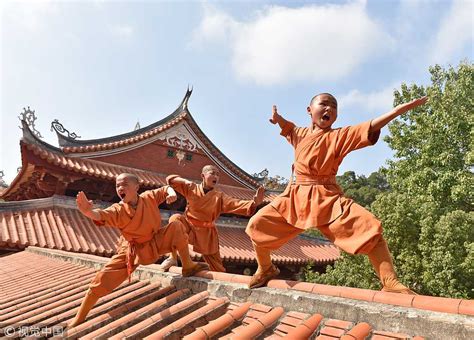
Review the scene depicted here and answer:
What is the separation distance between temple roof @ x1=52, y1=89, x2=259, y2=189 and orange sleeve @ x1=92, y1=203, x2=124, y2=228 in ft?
24.5

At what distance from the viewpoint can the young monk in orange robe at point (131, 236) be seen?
9.57 feet

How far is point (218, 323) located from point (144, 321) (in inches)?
25.3

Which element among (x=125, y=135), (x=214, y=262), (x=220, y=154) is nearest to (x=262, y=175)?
(x=220, y=154)

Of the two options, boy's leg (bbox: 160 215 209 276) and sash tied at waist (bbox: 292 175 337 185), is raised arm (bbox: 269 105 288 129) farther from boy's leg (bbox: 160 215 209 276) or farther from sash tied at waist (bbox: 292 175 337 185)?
boy's leg (bbox: 160 215 209 276)

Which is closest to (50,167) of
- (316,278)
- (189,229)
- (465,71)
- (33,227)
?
(33,227)

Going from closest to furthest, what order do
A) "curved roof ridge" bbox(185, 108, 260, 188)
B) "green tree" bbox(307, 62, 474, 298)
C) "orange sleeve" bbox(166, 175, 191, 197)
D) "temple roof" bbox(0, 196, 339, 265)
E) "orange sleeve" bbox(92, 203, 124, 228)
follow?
"orange sleeve" bbox(92, 203, 124, 228) → "orange sleeve" bbox(166, 175, 191, 197) → "green tree" bbox(307, 62, 474, 298) → "temple roof" bbox(0, 196, 339, 265) → "curved roof ridge" bbox(185, 108, 260, 188)

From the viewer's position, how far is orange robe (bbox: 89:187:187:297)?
298 centimetres

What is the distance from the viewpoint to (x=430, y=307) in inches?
69.6

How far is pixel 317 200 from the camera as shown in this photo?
2.60 m

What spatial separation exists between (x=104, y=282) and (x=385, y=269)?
229 centimetres

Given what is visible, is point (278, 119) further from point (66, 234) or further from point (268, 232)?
point (66, 234)

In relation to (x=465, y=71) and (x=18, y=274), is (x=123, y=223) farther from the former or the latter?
(x=465, y=71)

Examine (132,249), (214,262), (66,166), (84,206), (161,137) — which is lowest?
(214,262)

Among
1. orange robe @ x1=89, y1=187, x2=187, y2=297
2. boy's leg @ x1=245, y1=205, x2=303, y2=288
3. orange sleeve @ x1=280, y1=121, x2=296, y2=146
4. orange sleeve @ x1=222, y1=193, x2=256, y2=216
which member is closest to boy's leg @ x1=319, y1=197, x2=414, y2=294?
boy's leg @ x1=245, y1=205, x2=303, y2=288
